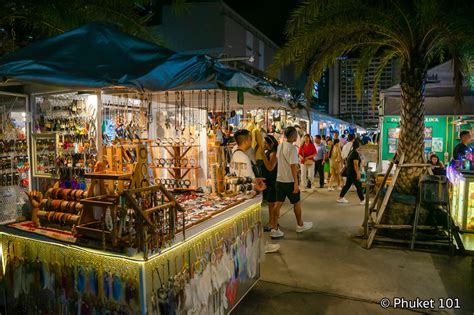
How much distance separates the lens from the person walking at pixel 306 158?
11938 millimetres

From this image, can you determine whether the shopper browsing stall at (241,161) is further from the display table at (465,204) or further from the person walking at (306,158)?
the person walking at (306,158)

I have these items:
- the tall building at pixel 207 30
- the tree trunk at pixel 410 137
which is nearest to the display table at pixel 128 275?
the tree trunk at pixel 410 137

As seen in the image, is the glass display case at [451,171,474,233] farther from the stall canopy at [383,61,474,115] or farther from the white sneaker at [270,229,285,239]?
the stall canopy at [383,61,474,115]

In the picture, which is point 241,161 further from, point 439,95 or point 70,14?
point 439,95

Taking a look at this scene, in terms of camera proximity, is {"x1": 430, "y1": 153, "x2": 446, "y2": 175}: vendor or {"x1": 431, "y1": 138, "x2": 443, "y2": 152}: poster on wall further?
{"x1": 431, "y1": 138, "x2": 443, "y2": 152}: poster on wall

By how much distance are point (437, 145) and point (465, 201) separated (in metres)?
5.91

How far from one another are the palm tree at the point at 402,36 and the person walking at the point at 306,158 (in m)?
4.64

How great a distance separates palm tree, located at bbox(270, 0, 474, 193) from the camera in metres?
5.73

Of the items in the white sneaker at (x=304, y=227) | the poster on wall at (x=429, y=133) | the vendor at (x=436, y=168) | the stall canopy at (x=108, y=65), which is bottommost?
the white sneaker at (x=304, y=227)

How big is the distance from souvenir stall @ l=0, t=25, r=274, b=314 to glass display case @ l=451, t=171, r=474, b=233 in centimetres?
434

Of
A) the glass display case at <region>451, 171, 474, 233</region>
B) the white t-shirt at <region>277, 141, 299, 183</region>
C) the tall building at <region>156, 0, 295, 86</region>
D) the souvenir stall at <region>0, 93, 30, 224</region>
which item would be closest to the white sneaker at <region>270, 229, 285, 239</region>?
the white t-shirt at <region>277, 141, 299, 183</region>

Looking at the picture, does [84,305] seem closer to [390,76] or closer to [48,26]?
[48,26]

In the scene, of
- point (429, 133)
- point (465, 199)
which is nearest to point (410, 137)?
point (465, 199)

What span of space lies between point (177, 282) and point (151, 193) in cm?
77
